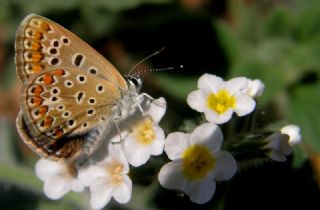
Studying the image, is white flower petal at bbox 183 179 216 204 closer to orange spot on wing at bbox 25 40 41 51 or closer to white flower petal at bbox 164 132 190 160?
white flower petal at bbox 164 132 190 160

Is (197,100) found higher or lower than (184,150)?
higher

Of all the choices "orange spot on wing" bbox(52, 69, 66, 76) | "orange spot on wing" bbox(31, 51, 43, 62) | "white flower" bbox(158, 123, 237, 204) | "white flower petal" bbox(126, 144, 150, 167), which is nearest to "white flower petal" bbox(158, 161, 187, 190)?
"white flower" bbox(158, 123, 237, 204)

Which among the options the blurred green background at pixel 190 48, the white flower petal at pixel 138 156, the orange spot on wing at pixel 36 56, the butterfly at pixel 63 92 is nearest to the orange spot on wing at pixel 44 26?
the butterfly at pixel 63 92

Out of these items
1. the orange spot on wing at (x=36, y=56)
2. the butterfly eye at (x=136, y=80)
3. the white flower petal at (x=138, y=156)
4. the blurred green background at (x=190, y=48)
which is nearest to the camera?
the white flower petal at (x=138, y=156)

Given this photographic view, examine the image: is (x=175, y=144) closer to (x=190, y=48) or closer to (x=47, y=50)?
(x=47, y=50)

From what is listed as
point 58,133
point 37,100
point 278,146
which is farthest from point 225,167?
point 37,100

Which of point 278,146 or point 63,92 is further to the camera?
point 63,92

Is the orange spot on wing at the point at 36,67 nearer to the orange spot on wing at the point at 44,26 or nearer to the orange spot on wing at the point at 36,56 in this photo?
the orange spot on wing at the point at 36,56
